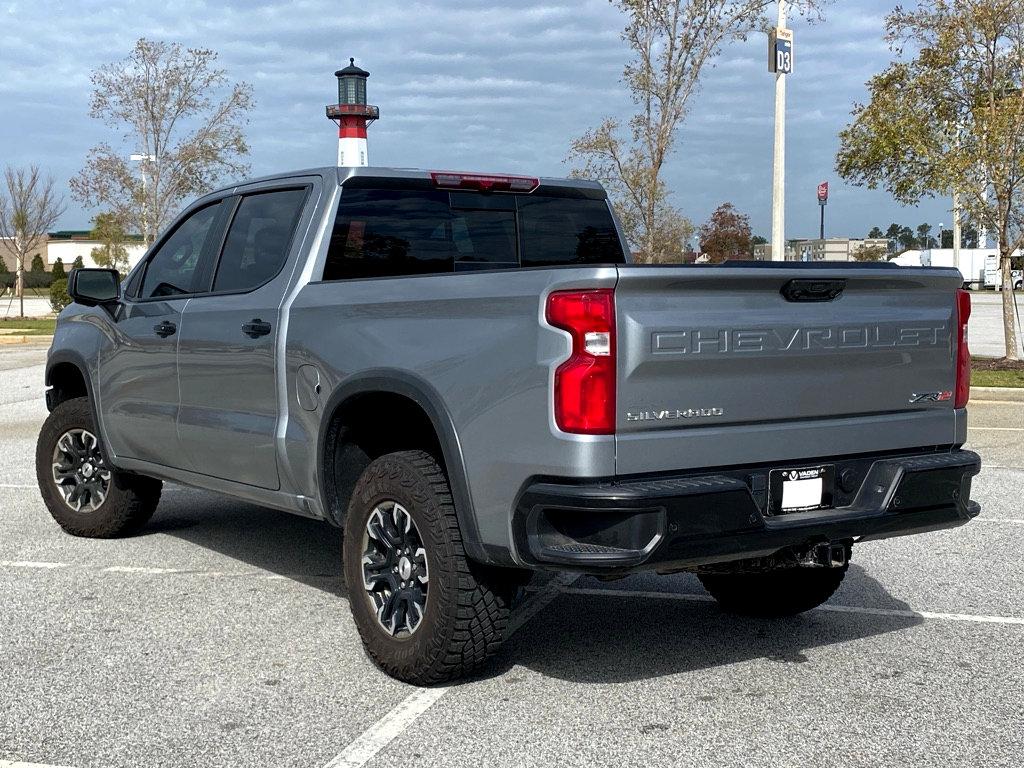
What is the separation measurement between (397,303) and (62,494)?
366 centimetres

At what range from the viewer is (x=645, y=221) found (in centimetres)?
2331

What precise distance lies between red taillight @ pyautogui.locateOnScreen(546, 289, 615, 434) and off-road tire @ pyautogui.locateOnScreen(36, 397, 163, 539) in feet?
12.9

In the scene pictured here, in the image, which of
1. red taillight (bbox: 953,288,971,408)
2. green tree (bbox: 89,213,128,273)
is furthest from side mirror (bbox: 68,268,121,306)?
green tree (bbox: 89,213,128,273)

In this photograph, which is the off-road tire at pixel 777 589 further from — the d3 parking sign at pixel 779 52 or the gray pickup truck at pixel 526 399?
the d3 parking sign at pixel 779 52

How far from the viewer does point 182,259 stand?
6637mm

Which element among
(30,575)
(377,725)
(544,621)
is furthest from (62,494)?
(377,725)

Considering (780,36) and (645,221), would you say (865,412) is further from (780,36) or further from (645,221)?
(645,221)

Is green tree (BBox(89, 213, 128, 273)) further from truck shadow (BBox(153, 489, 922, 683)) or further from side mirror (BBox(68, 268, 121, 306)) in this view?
truck shadow (BBox(153, 489, 922, 683))

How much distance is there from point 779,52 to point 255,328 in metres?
16.0

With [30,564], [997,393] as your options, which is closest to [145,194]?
[997,393]

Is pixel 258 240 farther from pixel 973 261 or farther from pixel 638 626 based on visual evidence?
pixel 973 261

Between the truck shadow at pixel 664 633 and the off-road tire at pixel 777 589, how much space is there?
0.20 ft

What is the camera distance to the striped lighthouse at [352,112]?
87.9 ft

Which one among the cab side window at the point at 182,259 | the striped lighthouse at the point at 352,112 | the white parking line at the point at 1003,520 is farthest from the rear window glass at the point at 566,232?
the striped lighthouse at the point at 352,112
